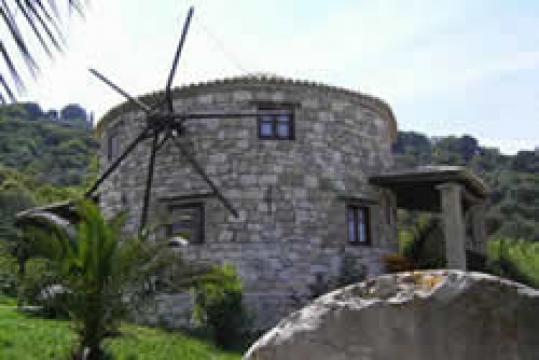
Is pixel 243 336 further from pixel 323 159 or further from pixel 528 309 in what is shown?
pixel 528 309

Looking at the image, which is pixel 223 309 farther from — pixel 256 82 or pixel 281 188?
pixel 256 82

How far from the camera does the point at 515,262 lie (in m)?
18.5

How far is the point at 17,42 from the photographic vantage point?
4.69 feet

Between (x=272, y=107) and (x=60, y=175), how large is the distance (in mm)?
22761

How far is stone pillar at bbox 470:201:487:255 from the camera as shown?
60.0ft

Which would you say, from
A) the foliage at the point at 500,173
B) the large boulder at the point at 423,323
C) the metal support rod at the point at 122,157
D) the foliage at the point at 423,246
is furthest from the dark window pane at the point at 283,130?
the foliage at the point at 500,173

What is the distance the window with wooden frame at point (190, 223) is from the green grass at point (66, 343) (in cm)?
317

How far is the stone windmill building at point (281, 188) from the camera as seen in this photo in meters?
15.4

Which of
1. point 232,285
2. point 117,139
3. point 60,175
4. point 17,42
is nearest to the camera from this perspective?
point 17,42

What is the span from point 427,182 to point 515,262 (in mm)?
3682

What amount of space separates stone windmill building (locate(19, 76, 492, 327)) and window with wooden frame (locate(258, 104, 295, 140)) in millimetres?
21

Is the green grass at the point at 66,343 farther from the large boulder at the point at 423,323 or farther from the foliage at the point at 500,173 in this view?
the foliage at the point at 500,173

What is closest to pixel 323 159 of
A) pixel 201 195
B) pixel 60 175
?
pixel 201 195

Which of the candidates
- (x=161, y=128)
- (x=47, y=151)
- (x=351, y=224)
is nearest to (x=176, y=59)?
(x=161, y=128)
